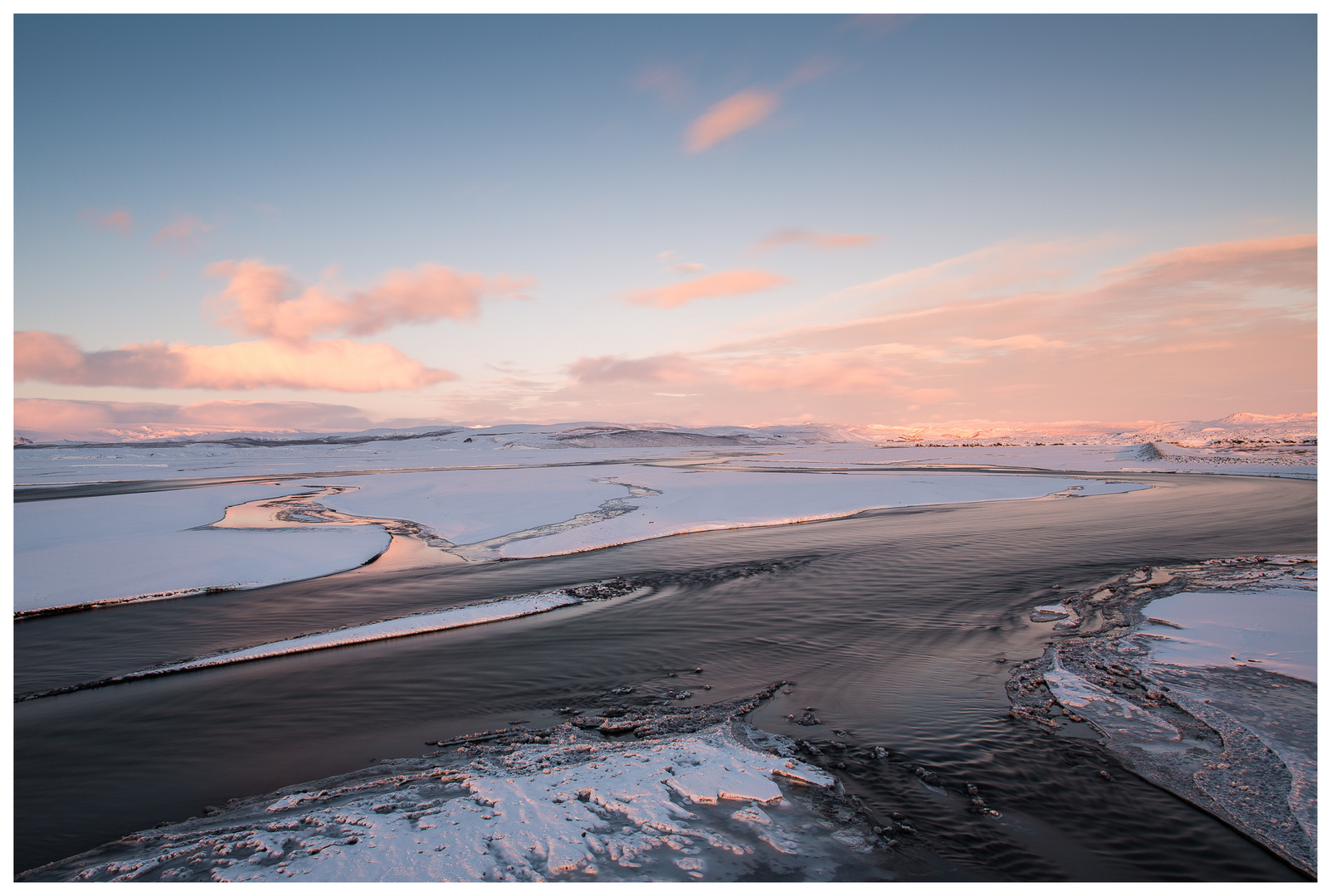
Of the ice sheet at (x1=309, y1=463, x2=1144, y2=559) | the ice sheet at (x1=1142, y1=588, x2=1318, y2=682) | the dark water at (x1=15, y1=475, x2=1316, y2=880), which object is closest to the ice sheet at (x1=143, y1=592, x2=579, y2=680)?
the dark water at (x1=15, y1=475, x2=1316, y2=880)

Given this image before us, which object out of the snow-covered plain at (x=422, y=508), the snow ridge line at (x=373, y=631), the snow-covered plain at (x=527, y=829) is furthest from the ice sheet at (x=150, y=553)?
the snow-covered plain at (x=527, y=829)

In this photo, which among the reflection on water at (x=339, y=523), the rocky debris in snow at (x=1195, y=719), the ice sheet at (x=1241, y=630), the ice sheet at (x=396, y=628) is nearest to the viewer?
the rocky debris in snow at (x=1195, y=719)

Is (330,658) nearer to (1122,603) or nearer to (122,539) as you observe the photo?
(122,539)

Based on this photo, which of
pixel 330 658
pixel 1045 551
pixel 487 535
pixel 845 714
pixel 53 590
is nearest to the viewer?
pixel 845 714

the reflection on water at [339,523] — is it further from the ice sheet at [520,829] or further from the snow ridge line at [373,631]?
the ice sheet at [520,829]

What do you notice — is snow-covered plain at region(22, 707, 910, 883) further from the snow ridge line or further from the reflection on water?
the reflection on water

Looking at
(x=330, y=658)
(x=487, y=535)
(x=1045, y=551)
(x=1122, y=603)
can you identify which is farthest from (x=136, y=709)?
(x=1045, y=551)

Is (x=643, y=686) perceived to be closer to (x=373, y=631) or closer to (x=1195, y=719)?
(x=373, y=631)

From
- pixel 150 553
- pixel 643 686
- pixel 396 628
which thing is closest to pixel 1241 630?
pixel 643 686
